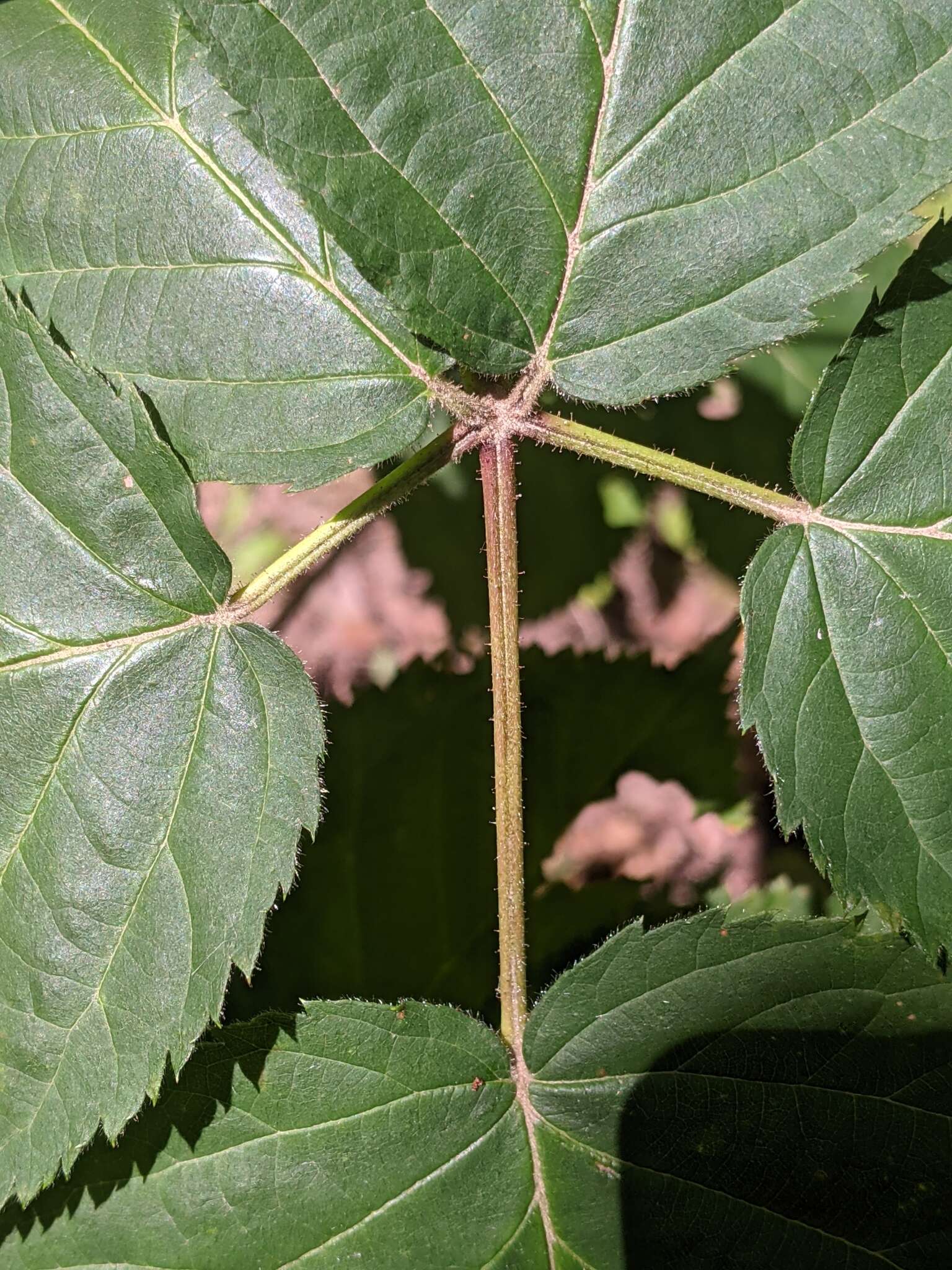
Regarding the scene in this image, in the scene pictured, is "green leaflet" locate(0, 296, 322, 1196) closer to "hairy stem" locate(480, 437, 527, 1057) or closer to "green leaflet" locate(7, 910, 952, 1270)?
"green leaflet" locate(7, 910, 952, 1270)

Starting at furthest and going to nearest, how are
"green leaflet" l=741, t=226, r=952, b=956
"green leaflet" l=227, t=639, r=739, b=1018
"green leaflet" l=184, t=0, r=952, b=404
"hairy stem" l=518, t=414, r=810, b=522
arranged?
1. "green leaflet" l=227, t=639, r=739, b=1018
2. "hairy stem" l=518, t=414, r=810, b=522
3. "green leaflet" l=741, t=226, r=952, b=956
4. "green leaflet" l=184, t=0, r=952, b=404

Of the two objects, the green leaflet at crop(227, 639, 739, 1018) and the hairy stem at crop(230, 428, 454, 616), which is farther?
the green leaflet at crop(227, 639, 739, 1018)

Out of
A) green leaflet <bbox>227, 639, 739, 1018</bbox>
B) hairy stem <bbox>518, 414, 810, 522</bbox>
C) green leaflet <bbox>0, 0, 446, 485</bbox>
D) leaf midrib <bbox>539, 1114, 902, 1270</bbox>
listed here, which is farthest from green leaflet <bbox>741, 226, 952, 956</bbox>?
green leaflet <bbox>227, 639, 739, 1018</bbox>

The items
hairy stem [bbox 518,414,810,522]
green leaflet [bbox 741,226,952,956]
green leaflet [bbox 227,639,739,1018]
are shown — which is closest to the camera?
green leaflet [bbox 741,226,952,956]

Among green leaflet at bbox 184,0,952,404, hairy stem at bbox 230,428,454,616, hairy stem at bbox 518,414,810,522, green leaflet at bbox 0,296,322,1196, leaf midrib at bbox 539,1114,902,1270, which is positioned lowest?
leaf midrib at bbox 539,1114,902,1270

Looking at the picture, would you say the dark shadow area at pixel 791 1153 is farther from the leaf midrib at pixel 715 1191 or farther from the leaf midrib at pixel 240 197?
the leaf midrib at pixel 240 197

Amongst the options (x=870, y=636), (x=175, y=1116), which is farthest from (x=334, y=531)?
(x=175, y=1116)

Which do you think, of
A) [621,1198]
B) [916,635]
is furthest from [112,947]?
[916,635]
